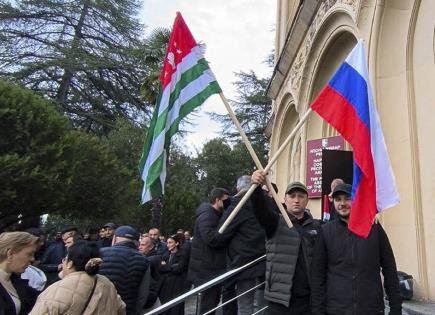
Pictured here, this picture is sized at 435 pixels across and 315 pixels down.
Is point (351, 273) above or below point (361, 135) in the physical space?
below

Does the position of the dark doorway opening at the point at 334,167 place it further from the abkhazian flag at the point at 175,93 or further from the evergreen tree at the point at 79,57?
the evergreen tree at the point at 79,57

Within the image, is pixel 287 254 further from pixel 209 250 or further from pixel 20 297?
pixel 20 297

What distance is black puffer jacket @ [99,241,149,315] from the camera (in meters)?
4.33

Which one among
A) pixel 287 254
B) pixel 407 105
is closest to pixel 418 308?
pixel 287 254

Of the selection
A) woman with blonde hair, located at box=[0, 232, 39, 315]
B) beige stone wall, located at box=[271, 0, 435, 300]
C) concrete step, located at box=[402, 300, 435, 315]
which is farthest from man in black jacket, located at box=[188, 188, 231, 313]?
beige stone wall, located at box=[271, 0, 435, 300]

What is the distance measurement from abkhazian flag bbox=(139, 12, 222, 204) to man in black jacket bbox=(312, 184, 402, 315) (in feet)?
6.29

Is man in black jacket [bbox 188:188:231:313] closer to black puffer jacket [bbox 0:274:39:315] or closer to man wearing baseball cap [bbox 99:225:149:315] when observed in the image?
man wearing baseball cap [bbox 99:225:149:315]

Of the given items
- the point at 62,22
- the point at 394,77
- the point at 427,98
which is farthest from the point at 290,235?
the point at 62,22

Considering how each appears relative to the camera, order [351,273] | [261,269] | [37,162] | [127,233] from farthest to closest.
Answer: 1. [37,162]
2. [261,269]
3. [127,233]
4. [351,273]

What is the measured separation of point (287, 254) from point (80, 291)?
1.75 m

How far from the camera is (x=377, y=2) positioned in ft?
27.2

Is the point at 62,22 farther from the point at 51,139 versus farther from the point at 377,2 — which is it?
the point at 377,2

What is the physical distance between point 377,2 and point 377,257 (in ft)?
21.4

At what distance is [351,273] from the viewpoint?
10.8ft
